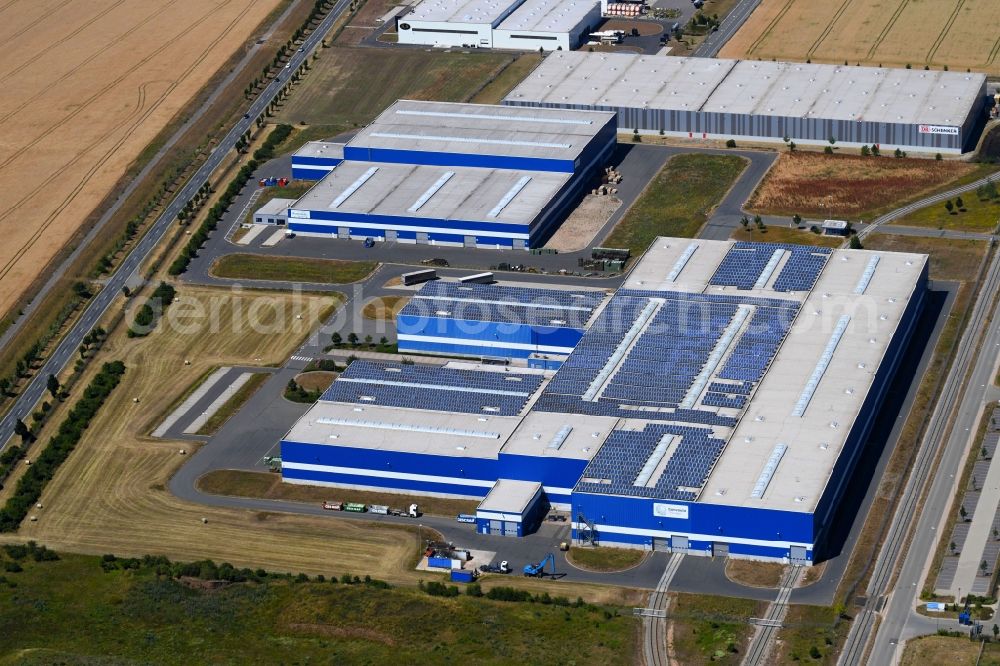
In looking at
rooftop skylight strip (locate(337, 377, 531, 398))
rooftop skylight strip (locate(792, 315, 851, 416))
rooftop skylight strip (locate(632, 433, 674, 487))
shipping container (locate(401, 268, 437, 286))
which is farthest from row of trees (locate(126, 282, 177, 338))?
rooftop skylight strip (locate(792, 315, 851, 416))

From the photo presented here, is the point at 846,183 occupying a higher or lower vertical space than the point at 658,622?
lower

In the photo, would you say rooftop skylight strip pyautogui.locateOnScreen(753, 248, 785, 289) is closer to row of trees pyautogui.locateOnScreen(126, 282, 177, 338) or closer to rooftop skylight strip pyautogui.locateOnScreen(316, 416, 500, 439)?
rooftop skylight strip pyautogui.locateOnScreen(316, 416, 500, 439)

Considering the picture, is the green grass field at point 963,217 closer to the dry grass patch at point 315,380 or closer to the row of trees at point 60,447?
the dry grass patch at point 315,380

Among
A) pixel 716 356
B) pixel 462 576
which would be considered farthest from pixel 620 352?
pixel 462 576

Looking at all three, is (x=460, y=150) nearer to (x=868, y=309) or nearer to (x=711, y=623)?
(x=868, y=309)

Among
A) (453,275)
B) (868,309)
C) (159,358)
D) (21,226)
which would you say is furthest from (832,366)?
(21,226)

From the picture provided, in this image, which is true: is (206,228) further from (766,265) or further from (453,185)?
(766,265)
